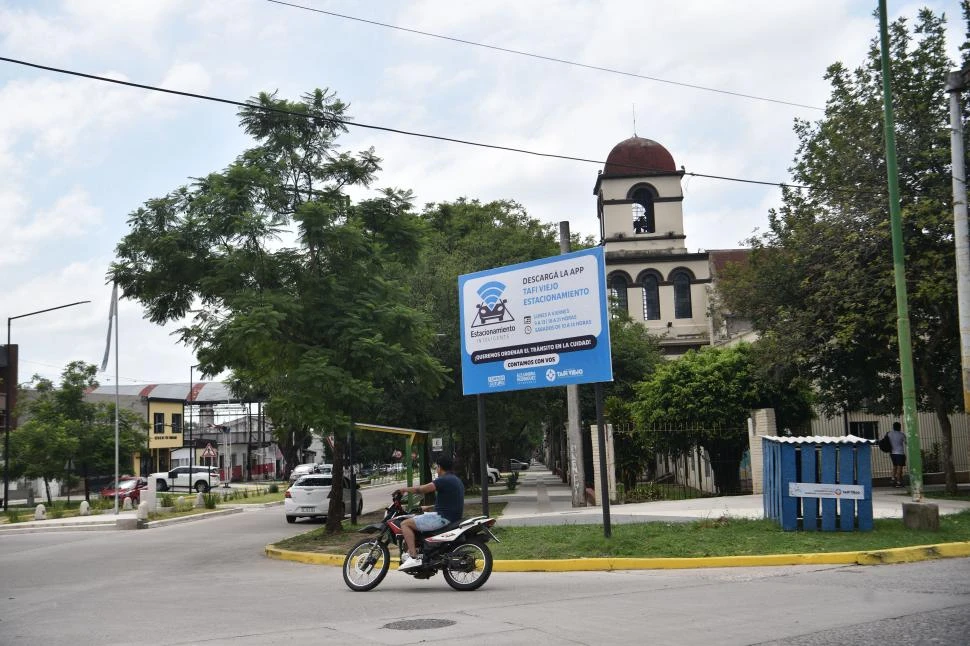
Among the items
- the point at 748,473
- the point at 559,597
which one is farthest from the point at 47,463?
the point at 559,597

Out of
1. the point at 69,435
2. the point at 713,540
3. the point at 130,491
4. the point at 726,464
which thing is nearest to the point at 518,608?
the point at 713,540

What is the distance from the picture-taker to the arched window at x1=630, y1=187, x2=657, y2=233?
4875 cm

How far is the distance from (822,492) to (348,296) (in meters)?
10.1

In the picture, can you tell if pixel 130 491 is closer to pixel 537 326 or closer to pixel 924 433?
pixel 537 326

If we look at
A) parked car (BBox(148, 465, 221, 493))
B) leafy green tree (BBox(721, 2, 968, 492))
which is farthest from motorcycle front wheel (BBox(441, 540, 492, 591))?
parked car (BBox(148, 465, 221, 493))

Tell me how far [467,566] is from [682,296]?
40285 mm

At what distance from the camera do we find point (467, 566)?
11.0 m

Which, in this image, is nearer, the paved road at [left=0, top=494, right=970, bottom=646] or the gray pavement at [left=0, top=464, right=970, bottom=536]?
the paved road at [left=0, top=494, right=970, bottom=646]

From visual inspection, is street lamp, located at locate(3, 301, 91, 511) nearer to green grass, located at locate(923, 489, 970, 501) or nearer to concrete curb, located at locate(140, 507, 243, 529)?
concrete curb, located at locate(140, 507, 243, 529)

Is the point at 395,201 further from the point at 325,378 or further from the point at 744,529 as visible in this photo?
the point at 744,529

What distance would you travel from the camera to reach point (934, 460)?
27.5 m

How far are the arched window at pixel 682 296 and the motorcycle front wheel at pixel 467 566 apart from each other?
130 ft

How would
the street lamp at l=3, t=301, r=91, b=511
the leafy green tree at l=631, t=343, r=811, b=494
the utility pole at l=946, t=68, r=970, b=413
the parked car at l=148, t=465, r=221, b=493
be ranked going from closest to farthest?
the utility pole at l=946, t=68, r=970, b=413 → the leafy green tree at l=631, t=343, r=811, b=494 → the street lamp at l=3, t=301, r=91, b=511 → the parked car at l=148, t=465, r=221, b=493

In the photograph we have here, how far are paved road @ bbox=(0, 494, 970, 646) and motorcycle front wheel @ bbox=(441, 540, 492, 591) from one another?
230mm
